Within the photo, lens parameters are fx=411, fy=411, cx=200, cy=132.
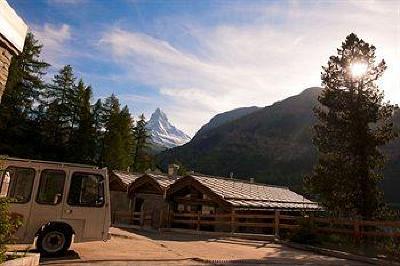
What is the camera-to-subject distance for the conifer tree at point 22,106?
4222 cm

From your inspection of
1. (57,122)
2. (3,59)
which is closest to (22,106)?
(57,122)

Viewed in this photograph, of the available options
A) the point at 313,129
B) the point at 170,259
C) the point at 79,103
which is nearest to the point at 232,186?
the point at 313,129

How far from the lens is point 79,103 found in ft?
173

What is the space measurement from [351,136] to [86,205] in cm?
1610

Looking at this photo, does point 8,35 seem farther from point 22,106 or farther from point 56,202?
point 22,106

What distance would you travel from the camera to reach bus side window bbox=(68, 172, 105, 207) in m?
12.1

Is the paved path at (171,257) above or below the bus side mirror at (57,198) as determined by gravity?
below

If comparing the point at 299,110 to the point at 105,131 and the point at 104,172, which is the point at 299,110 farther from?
the point at 104,172

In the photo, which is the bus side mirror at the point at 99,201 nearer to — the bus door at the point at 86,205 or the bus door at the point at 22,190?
the bus door at the point at 86,205

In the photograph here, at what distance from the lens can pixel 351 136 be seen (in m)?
22.9

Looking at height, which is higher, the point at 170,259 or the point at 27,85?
the point at 27,85

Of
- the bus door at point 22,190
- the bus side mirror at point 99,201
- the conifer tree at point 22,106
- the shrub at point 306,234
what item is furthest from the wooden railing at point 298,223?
the conifer tree at point 22,106

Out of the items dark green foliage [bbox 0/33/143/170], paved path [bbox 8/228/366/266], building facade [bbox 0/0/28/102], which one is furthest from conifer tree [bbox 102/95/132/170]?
building facade [bbox 0/0/28/102]

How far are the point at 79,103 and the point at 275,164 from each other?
82.3m
